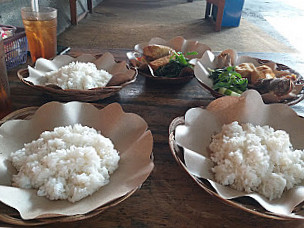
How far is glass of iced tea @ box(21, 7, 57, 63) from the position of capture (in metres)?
1.68

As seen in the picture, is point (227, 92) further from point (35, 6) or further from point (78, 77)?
point (35, 6)

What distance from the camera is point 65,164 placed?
2.86 ft

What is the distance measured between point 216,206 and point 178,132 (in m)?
0.32

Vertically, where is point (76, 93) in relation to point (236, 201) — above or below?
above

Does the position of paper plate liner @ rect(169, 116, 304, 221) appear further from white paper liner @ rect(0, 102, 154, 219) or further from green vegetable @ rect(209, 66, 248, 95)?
green vegetable @ rect(209, 66, 248, 95)

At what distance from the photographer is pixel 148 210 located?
0.90m

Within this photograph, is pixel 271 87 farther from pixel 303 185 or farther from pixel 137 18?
pixel 137 18

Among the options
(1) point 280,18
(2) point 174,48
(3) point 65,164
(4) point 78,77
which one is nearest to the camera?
(3) point 65,164

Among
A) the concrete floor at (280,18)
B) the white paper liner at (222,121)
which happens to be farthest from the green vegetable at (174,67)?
the concrete floor at (280,18)

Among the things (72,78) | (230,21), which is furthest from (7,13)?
(230,21)

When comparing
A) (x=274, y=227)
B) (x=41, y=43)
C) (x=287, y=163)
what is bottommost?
(x=274, y=227)

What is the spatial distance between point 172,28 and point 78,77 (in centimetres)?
520

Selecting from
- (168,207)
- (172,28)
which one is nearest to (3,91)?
(168,207)

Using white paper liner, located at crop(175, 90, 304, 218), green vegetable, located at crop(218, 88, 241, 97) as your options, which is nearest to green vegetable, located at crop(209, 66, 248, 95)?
green vegetable, located at crop(218, 88, 241, 97)
